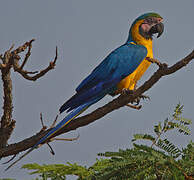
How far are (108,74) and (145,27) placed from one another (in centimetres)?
111

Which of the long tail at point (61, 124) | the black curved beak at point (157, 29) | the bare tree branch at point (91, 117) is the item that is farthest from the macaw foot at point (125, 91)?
the black curved beak at point (157, 29)

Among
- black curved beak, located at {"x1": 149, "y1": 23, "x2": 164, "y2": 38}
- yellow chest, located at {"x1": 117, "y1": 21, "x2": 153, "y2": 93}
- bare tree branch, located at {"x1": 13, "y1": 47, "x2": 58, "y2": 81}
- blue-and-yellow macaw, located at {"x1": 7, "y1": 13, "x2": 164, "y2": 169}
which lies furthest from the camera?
black curved beak, located at {"x1": 149, "y1": 23, "x2": 164, "y2": 38}

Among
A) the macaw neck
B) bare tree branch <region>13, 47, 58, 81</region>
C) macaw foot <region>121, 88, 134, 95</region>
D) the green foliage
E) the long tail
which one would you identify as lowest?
the green foliage

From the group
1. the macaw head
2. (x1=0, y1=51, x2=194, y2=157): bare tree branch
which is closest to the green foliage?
(x1=0, y1=51, x2=194, y2=157): bare tree branch

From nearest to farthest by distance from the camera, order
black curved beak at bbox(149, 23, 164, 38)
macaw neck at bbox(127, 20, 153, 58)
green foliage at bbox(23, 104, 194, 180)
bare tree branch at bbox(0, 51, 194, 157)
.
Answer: green foliage at bbox(23, 104, 194, 180)
bare tree branch at bbox(0, 51, 194, 157)
macaw neck at bbox(127, 20, 153, 58)
black curved beak at bbox(149, 23, 164, 38)

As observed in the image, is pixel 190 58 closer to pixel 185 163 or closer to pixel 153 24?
pixel 185 163

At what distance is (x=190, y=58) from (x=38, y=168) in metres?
1.88

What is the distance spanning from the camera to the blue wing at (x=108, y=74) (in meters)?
3.94

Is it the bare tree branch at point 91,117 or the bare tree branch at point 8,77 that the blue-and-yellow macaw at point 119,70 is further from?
the bare tree branch at point 8,77

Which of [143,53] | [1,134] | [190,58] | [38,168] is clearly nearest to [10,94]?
[1,134]

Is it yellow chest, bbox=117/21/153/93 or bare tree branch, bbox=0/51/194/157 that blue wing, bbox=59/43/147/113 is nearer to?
yellow chest, bbox=117/21/153/93

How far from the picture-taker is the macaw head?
15.9 ft

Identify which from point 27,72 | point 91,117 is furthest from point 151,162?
point 27,72

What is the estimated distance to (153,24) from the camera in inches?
192
